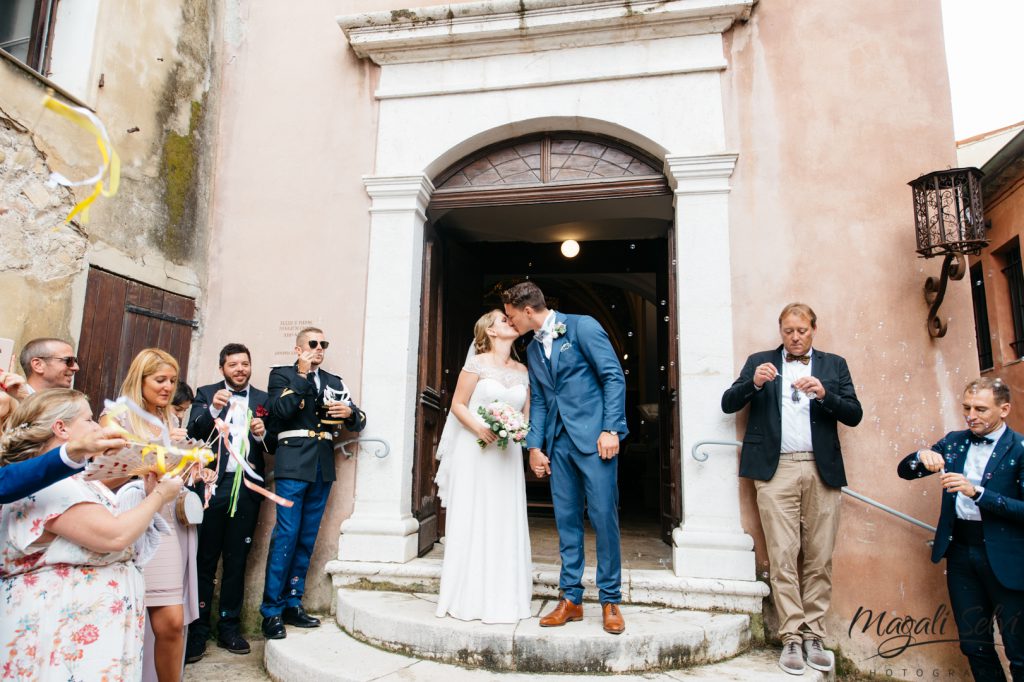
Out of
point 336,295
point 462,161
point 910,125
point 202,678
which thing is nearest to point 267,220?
point 336,295

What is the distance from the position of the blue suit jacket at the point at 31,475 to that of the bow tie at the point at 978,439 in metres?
4.39

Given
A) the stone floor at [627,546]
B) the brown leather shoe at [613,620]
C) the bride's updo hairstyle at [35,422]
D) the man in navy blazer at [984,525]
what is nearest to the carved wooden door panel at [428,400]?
the stone floor at [627,546]

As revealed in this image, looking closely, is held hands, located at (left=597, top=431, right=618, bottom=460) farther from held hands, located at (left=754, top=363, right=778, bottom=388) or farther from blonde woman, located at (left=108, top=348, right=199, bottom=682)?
blonde woman, located at (left=108, top=348, right=199, bottom=682)

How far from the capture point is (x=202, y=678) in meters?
3.89

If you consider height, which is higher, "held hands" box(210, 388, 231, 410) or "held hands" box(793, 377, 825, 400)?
"held hands" box(793, 377, 825, 400)

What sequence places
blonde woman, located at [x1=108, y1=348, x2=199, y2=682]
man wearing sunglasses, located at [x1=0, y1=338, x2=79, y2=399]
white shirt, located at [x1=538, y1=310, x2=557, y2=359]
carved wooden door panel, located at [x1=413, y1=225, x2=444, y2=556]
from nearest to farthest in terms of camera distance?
blonde woman, located at [x1=108, y1=348, x2=199, y2=682] < man wearing sunglasses, located at [x1=0, y1=338, x2=79, y2=399] < white shirt, located at [x1=538, y1=310, x2=557, y2=359] < carved wooden door panel, located at [x1=413, y1=225, x2=444, y2=556]

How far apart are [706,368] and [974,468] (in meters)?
1.65

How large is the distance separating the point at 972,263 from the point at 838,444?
8.96 meters

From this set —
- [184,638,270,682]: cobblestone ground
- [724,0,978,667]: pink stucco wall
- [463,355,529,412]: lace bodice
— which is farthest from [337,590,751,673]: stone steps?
[463,355,529,412]: lace bodice

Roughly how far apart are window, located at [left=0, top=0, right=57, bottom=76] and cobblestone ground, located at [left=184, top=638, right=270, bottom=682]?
4.32 metres

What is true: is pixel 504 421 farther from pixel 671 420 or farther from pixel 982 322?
pixel 982 322

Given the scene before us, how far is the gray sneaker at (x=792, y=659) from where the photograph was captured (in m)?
3.59

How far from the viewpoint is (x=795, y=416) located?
404cm

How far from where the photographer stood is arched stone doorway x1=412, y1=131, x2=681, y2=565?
523 cm
